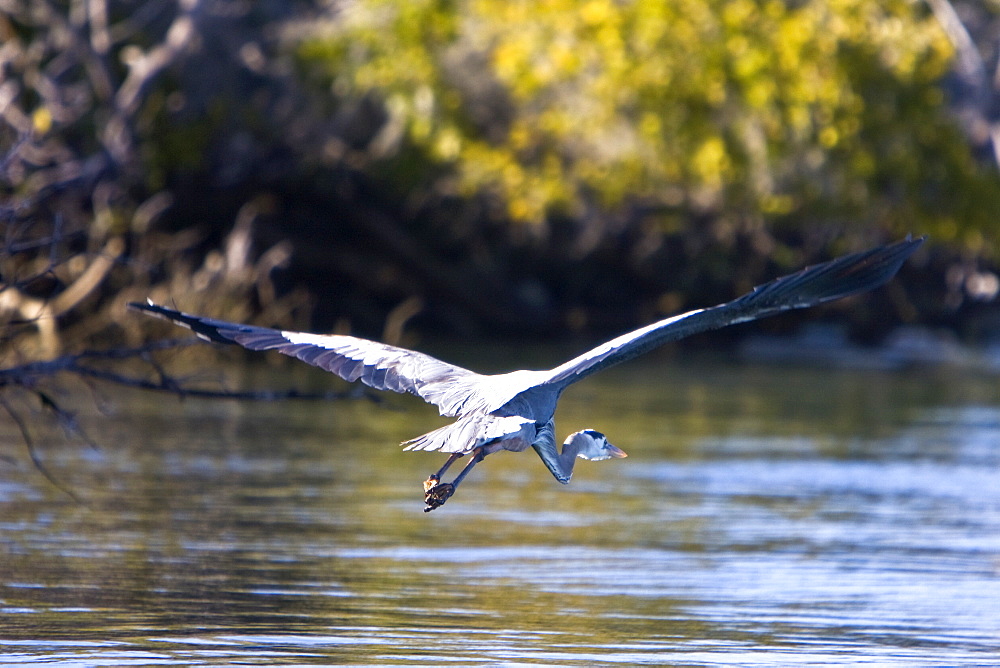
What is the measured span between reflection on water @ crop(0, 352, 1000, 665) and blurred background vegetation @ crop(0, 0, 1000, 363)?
6826 mm

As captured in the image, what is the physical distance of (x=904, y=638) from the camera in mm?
7602

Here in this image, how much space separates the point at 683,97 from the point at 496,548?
1543 centimetres

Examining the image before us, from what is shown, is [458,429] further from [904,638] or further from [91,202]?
[91,202]

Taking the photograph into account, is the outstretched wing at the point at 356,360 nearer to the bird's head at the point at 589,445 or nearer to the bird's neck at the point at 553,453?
the bird's neck at the point at 553,453

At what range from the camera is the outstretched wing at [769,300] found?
679cm

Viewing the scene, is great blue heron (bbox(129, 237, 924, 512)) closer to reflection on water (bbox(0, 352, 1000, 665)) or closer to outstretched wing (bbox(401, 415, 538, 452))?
outstretched wing (bbox(401, 415, 538, 452))

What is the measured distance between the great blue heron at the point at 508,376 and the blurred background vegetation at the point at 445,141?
535 inches

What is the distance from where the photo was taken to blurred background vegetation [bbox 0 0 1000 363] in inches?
885

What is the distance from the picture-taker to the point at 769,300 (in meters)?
7.17

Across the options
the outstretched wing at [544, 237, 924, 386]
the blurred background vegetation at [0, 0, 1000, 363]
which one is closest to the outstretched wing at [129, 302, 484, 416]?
the outstretched wing at [544, 237, 924, 386]

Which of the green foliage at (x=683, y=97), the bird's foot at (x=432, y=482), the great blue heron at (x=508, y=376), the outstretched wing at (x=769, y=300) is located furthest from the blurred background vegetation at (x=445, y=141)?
the outstretched wing at (x=769, y=300)

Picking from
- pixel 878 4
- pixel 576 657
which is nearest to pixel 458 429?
pixel 576 657

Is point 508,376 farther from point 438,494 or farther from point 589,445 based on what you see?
point 589,445

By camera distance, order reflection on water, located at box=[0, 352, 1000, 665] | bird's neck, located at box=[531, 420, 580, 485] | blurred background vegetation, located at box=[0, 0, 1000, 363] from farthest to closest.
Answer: blurred background vegetation, located at box=[0, 0, 1000, 363] < bird's neck, located at box=[531, 420, 580, 485] < reflection on water, located at box=[0, 352, 1000, 665]
